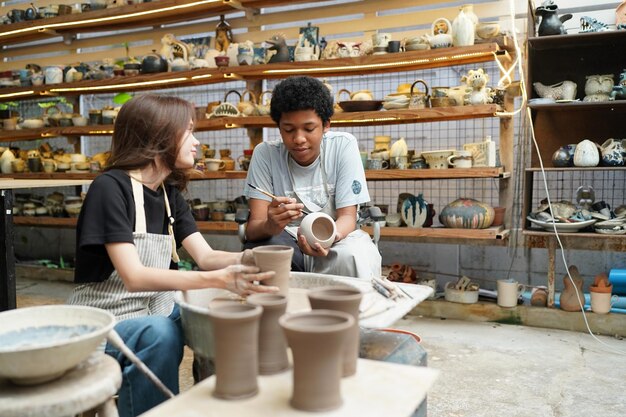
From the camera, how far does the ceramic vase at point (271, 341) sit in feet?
4.25

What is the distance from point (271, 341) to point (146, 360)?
544 mm

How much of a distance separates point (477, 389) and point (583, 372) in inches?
26.1

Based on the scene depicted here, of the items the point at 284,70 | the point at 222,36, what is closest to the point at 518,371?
the point at 284,70

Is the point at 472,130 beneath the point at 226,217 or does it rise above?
above

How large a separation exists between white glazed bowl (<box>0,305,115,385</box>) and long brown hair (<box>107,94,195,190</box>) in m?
0.62

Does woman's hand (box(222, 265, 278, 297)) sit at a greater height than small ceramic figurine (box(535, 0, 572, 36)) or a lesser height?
lesser

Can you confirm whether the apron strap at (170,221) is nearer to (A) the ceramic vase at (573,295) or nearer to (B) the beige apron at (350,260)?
(B) the beige apron at (350,260)

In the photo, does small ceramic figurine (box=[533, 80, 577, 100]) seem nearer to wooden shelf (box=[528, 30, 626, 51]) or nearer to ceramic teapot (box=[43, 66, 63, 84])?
wooden shelf (box=[528, 30, 626, 51])

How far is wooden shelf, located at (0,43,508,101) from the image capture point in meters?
4.02

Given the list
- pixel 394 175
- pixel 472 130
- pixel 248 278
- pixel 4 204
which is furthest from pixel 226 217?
pixel 248 278

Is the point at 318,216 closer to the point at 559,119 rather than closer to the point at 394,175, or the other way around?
the point at 394,175

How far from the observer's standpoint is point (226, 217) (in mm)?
4914

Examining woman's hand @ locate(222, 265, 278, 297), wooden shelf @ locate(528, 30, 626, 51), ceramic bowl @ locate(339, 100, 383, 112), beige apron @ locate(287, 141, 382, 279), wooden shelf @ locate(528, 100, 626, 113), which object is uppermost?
wooden shelf @ locate(528, 30, 626, 51)

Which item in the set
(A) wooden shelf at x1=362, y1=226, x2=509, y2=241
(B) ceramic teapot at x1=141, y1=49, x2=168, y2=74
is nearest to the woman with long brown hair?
(A) wooden shelf at x1=362, y1=226, x2=509, y2=241
